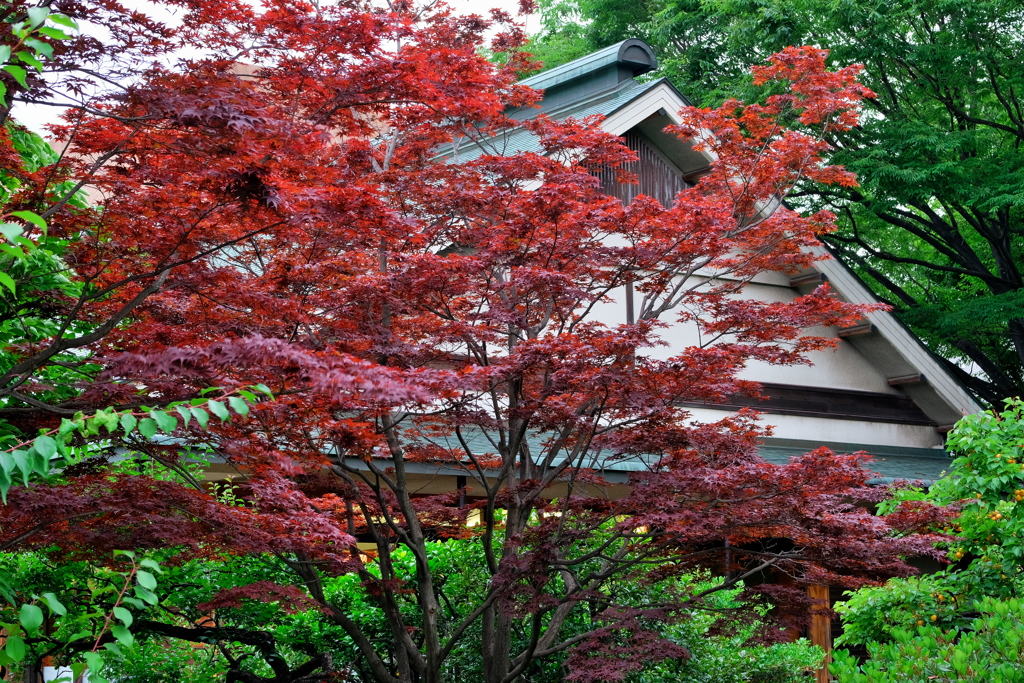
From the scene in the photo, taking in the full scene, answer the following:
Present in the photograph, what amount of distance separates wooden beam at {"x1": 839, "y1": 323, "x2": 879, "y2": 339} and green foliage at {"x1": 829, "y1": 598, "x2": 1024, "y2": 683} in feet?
28.7

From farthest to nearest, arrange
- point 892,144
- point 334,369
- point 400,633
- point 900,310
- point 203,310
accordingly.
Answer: point 900,310, point 892,144, point 400,633, point 203,310, point 334,369

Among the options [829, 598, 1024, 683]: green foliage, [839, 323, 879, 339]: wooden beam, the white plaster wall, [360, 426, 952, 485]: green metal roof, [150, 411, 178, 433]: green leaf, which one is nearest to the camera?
[150, 411, 178, 433]: green leaf

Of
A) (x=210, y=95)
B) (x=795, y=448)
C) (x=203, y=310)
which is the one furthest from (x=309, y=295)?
(x=795, y=448)

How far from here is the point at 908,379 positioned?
49.4 feet

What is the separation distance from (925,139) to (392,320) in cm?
1158

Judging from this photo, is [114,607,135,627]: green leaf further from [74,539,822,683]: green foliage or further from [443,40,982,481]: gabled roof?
[443,40,982,481]: gabled roof

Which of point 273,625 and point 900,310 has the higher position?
point 900,310

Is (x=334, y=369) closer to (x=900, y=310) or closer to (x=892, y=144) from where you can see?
(x=892, y=144)

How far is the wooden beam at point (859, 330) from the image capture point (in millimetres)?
14620

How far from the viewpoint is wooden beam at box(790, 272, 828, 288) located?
47.1 feet

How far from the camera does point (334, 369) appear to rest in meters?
4.29

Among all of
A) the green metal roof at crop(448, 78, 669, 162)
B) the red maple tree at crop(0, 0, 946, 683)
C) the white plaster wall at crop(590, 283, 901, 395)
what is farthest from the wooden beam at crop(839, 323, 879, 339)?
the red maple tree at crop(0, 0, 946, 683)

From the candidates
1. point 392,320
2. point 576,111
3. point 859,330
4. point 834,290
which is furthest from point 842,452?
point 392,320

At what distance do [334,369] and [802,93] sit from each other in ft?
21.1
